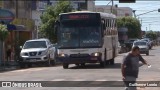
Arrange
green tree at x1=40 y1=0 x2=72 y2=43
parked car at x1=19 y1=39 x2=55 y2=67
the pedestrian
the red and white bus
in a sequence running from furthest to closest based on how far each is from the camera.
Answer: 1. green tree at x1=40 y1=0 x2=72 y2=43
2. parked car at x1=19 y1=39 x2=55 y2=67
3. the red and white bus
4. the pedestrian

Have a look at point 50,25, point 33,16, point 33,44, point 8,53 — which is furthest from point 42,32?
point 33,44

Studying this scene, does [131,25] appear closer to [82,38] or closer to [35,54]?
[35,54]

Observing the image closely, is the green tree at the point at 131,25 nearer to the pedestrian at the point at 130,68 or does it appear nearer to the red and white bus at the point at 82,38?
the red and white bus at the point at 82,38

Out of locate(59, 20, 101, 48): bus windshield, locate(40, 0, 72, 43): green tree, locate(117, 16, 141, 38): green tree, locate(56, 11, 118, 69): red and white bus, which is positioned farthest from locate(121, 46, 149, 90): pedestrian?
locate(117, 16, 141, 38): green tree

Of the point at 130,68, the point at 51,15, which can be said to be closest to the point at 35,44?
the point at 51,15

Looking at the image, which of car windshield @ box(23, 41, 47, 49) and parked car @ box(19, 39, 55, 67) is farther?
car windshield @ box(23, 41, 47, 49)

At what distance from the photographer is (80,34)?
3027cm

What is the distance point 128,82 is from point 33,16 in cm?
5003

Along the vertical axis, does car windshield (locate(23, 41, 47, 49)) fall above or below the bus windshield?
below

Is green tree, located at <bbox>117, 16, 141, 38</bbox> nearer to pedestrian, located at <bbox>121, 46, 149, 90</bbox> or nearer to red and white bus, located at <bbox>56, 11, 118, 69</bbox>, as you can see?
red and white bus, located at <bbox>56, 11, 118, 69</bbox>

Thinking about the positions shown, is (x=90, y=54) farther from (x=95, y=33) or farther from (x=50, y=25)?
(x=50, y=25)

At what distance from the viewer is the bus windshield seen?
3009cm

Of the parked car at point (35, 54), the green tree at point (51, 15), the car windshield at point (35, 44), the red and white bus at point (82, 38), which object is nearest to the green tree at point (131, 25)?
the green tree at point (51, 15)

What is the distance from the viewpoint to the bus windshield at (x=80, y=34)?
30.1 metres
